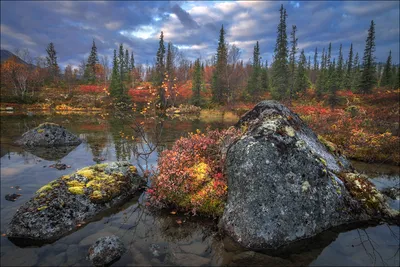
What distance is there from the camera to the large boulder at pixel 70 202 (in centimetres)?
629

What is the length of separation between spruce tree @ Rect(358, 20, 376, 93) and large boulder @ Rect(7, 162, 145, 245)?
6069 cm

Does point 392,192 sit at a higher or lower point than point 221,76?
lower

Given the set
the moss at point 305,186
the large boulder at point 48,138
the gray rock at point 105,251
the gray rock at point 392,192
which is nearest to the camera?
the gray rock at point 105,251

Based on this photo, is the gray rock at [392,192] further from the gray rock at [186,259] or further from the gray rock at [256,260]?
the gray rock at [186,259]

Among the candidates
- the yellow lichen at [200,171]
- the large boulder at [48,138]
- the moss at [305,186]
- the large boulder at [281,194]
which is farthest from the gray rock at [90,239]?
the large boulder at [48,138]

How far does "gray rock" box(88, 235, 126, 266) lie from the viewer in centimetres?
542

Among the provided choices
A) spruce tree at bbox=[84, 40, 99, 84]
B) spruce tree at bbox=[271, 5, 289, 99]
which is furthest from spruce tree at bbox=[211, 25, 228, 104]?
spruce tree at bbox=[84, 40, 99, 84]

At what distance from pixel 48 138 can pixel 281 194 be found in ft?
58.3

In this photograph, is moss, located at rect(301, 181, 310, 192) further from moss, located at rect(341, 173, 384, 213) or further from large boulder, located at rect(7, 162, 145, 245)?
large boulder, located at rect(7, 162, 145, 245)

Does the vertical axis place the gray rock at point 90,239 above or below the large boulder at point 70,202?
below

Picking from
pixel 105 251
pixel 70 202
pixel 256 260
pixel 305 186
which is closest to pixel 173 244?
pixel 105 251

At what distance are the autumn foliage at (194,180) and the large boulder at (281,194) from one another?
81 cm

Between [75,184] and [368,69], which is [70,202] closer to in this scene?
[75,184]

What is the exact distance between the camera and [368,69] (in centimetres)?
5325
